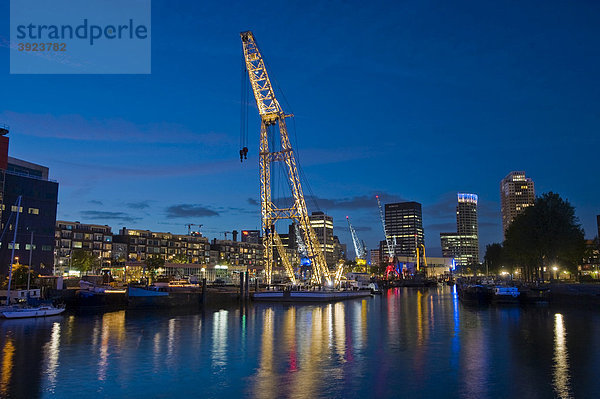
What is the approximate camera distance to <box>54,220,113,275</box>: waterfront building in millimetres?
146375

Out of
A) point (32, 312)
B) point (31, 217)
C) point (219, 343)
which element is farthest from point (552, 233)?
point (31, 217)

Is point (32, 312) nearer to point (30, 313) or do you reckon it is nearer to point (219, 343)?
point (30, 313)

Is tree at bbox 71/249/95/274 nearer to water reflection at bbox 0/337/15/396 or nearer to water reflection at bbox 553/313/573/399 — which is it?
water reflection at bbox 0/337/15/396

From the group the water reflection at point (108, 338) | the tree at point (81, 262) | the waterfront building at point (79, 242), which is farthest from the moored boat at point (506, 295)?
the waterfront building at point (79, 242)

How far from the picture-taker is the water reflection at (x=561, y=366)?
886 inches

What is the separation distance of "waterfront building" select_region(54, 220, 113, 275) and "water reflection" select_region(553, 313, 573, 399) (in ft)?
436

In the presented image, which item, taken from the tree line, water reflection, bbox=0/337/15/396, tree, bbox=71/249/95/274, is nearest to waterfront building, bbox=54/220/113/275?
tree, bbox=71/249/95/274

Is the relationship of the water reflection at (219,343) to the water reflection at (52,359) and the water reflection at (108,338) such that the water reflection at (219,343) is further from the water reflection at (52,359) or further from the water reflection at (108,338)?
the water reflection at (52,359)

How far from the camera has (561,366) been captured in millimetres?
27688

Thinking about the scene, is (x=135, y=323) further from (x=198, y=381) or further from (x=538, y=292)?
(x=538, y=292)

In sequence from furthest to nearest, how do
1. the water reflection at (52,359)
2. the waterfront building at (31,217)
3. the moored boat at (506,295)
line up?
the waterfront building at (31,217), the moored boat at (506,295), the water reflection at (52,359)

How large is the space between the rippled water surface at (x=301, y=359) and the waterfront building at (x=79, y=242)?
104m

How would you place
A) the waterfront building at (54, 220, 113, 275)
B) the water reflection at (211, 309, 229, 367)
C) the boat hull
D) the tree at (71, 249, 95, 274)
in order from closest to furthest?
1. the water reflection at (211, 309, 229, 367)
2. the boat hull
3. the tree at (71, 249, 95, 274)
4. the waterfront building at (54, 220, 113, 275)

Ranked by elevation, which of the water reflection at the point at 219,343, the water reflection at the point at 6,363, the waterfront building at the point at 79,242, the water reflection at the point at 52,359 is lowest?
the water reflection at the point at 219,343
